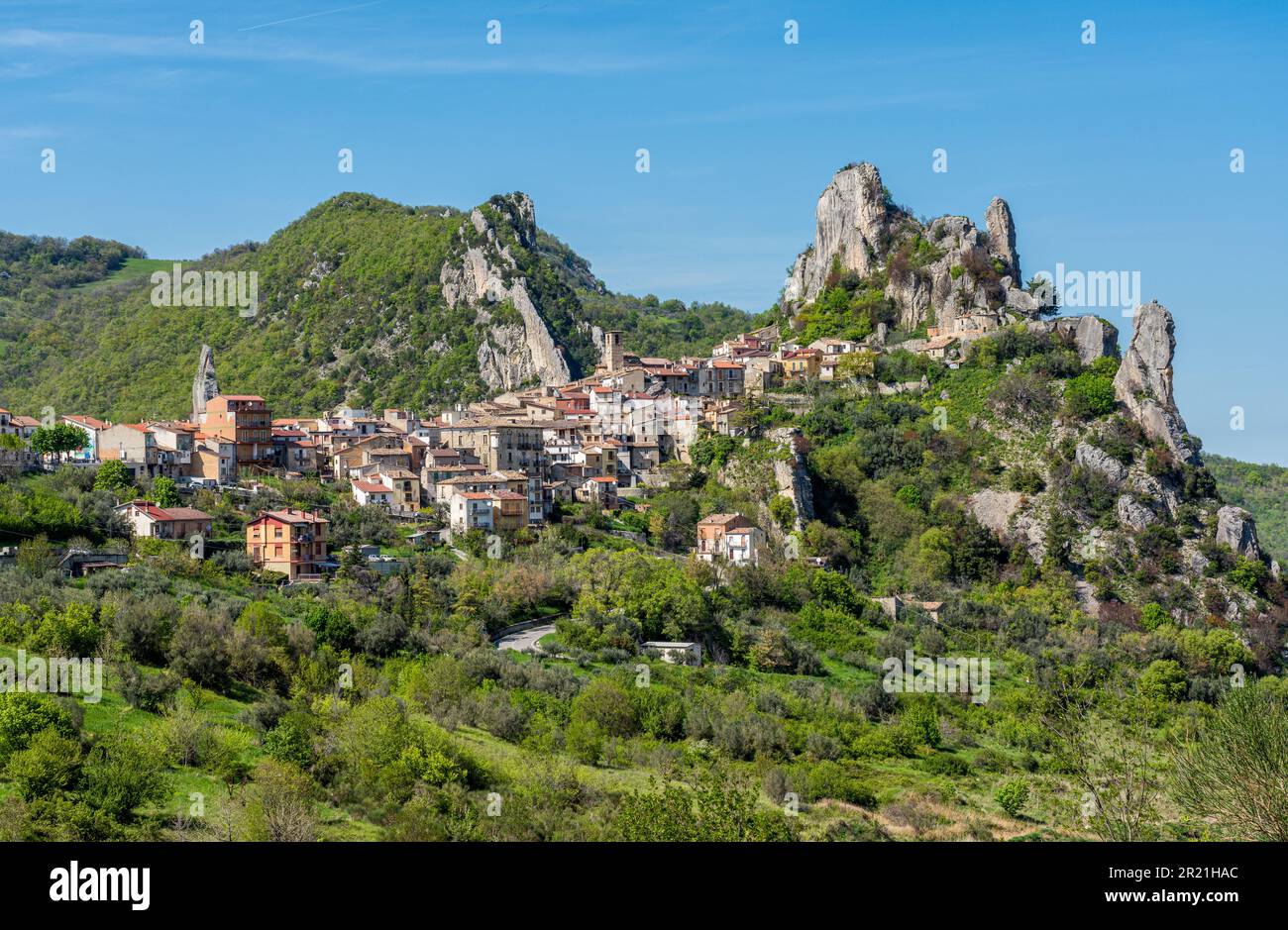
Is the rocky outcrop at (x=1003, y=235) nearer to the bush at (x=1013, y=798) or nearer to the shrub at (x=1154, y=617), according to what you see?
the shrub at (x=1154, y=617)

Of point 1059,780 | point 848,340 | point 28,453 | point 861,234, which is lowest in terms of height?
point 1059,780

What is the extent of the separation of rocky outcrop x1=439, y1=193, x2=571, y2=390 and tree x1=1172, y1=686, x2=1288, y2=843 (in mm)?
73654

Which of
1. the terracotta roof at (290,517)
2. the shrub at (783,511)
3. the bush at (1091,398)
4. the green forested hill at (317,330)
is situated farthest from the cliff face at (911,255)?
the terracotta roof at (290,517)

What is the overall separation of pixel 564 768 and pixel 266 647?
28.7ft

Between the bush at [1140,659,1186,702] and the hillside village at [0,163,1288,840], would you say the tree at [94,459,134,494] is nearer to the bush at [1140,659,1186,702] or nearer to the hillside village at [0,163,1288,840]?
the hillside village at [0,163,1288,840]

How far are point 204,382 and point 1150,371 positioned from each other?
177 feet

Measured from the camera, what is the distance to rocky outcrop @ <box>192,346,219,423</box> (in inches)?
3219

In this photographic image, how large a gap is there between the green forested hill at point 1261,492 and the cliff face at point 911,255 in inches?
1421

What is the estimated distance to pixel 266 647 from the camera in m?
33.5

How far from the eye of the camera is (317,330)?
332ft

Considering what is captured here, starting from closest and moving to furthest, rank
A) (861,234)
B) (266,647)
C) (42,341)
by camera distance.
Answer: (266,647), (861,234), (42,341)

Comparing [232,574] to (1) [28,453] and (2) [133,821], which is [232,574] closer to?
(1) [28,453]

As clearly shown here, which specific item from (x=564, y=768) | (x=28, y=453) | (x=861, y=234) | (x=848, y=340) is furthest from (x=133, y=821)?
(x=861, y=234)

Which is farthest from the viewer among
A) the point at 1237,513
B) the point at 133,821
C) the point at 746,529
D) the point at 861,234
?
the point at 861,234
